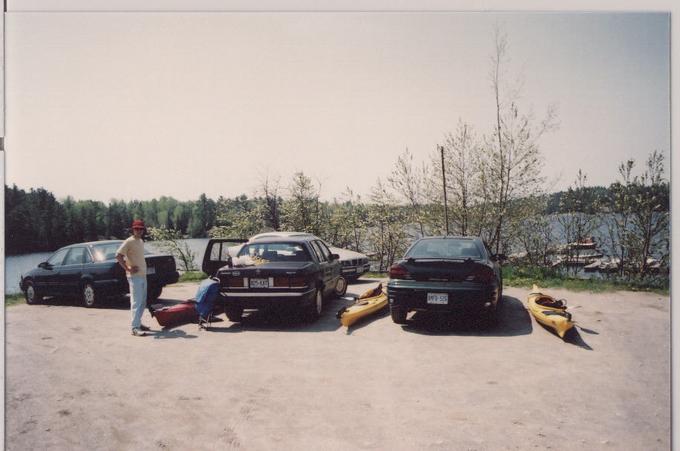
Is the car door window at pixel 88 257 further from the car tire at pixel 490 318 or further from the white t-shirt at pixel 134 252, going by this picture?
the car tire at pixel 490 318

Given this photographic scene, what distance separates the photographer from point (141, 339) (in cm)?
593

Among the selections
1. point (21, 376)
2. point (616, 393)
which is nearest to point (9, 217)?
point (21, 376)

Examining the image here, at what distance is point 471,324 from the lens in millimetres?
6359

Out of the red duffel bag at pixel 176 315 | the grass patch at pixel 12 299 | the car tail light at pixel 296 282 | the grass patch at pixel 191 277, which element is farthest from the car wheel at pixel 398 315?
the grass patch at pixel 191 277

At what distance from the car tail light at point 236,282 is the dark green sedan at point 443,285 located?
7.33 ft

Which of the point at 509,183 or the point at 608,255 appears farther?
the point at 509,183

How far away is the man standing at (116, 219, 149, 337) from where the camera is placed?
6078mm

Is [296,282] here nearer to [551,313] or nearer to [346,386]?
[346,386]

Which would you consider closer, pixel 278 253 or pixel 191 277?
pixel 278 253

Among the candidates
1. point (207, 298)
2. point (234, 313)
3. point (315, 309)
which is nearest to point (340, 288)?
point (315, 309)

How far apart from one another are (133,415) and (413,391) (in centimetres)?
265

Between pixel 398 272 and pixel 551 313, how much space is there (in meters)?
2.25

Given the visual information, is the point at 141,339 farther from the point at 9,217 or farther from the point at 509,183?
the point at 509,183

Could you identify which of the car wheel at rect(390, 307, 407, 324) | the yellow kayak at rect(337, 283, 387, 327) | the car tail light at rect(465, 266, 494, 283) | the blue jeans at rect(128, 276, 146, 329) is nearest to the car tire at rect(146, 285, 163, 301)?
the blue jeans at rect(128, 276, 146, 329)
